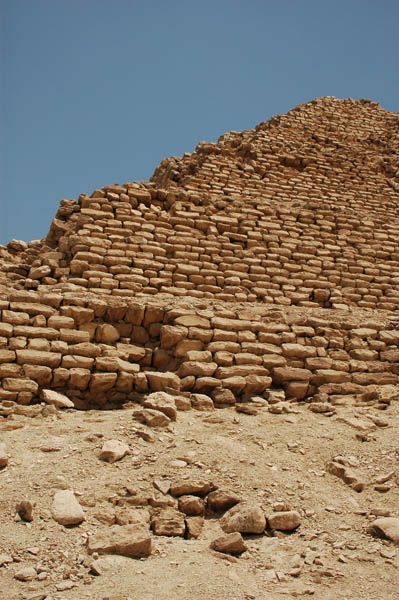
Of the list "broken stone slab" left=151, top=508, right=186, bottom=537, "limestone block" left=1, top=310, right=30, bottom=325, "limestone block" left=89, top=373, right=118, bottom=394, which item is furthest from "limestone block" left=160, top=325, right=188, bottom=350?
"broken stone slab" left=151, top=508, right=186, bottom=537

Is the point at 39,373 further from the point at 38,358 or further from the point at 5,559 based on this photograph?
the point at 5,559

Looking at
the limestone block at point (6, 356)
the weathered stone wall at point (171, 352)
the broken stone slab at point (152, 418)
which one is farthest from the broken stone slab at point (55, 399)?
the broken stone slab at point (152, 418)

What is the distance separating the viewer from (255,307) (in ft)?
19.5

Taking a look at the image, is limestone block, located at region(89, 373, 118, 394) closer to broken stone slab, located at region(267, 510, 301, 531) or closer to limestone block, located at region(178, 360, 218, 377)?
limestone block, located at region(178, 360, 218, 377)

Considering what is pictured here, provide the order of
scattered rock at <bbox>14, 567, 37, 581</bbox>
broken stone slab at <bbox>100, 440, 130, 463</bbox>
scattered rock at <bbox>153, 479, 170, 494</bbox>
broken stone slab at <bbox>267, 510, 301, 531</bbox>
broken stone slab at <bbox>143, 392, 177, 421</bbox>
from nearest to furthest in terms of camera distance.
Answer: scattered rock at <bbox>14, 567, 37, 581</bbox> < broken stone slab at <bbox>267, 510, 301, 531</bbox> < scattered rock at <bbox>153, 479, 170, 494</bbox> < broken stone slab at <bbox>100, 440, 130, 463</bbox> < broken stone slab at <bbox>143, 392, 177, 421</bbox>

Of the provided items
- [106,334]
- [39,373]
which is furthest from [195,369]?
→ [39,373]

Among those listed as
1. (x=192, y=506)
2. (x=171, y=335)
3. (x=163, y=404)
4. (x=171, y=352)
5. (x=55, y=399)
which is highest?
(x=171, y=335)

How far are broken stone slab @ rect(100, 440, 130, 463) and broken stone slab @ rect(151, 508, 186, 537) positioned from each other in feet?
2.01

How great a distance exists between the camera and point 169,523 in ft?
9.58

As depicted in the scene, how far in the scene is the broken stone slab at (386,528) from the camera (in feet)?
9.37

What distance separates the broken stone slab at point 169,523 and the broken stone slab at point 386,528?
120cm

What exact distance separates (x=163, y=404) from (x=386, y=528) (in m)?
2.07

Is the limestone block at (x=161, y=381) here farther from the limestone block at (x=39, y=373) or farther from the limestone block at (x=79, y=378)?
the limestone block at (x=39, y=373)

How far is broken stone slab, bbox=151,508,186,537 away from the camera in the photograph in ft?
9.41
